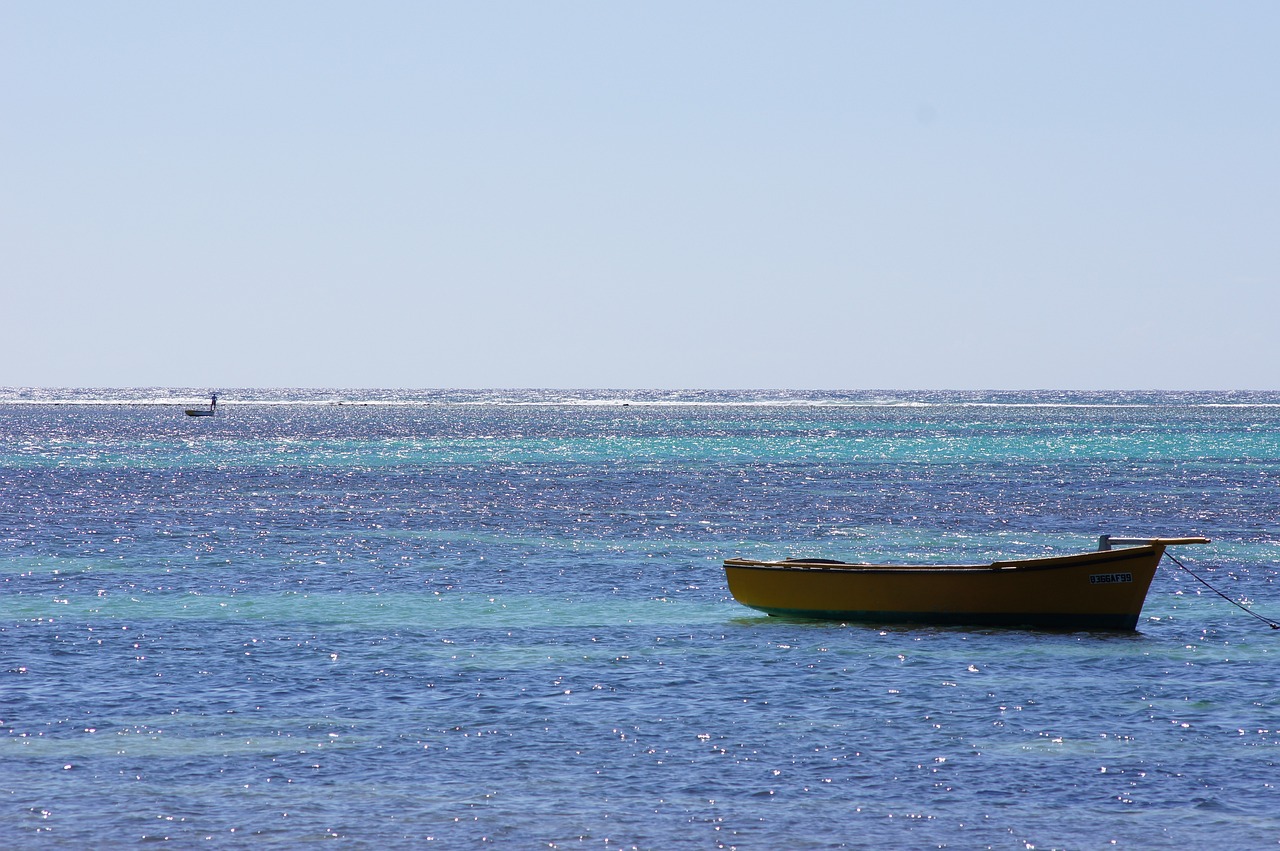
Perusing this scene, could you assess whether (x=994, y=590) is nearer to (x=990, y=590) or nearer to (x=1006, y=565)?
(x=990, y=590)

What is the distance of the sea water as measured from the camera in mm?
14656

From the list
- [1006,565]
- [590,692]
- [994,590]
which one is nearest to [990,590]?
[994,590]

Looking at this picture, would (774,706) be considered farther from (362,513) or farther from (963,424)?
(963,424)

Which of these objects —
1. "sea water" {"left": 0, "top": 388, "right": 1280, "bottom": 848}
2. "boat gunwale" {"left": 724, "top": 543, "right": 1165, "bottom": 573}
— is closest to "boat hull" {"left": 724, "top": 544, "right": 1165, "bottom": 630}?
"boat gunwale" {"left": 724, "top": 543, "right": 1165, "bottom": 573}

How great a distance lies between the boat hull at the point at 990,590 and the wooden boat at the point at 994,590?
0.02 meters

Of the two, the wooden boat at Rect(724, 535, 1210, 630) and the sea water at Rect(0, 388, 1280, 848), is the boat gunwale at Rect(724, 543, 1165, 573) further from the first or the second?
the sea water at Rect(0, 388, 1280, 848)

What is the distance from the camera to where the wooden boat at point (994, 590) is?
2633cm

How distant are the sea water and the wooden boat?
1.45 ft

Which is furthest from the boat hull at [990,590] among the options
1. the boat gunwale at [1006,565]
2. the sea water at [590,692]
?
the sea water at [590,692]

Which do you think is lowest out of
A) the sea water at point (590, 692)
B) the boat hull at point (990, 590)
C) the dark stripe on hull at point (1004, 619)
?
the sea water at point (590, 692)

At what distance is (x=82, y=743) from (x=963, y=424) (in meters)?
168

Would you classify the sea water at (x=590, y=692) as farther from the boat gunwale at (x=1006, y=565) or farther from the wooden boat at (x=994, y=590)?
the boat gunwale at (x=1006, y=565)

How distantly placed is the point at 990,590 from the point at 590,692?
9.96 metres

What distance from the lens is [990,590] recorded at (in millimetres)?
26938
